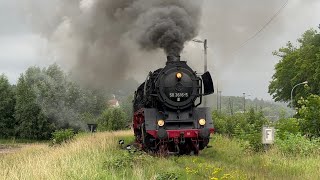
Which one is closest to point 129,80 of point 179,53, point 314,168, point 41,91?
point 179,53

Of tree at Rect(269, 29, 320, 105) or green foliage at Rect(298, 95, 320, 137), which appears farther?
tree at Rect(269, 29, 320, 105)

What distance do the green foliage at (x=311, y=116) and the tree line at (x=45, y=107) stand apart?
1356 inches

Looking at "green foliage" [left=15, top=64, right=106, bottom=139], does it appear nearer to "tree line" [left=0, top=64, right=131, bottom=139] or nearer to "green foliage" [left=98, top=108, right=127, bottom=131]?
"tree line" [left=0, top=64, right=131, bottom=139]

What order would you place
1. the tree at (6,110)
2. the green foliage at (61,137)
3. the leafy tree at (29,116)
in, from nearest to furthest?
1. the green foliage at (61,137)
2. the leafy tree at (29,116)
3. the tree at (6,110)

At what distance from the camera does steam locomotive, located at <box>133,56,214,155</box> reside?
15.0 m

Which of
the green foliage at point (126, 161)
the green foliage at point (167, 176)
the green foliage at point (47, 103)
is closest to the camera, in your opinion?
the green foliage at point (167, 176)

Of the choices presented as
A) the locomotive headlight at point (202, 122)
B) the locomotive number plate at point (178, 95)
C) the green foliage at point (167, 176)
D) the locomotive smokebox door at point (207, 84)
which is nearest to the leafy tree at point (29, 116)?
the locomotive smokebox door at point (207, 84)

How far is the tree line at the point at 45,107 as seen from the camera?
51.8m

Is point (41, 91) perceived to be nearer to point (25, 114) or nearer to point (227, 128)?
point (25, 114)

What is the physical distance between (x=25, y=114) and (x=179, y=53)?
1589 inches

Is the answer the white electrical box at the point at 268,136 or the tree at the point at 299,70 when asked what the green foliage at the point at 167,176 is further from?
the tree at the point at 299,70

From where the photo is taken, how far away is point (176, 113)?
50.9ft

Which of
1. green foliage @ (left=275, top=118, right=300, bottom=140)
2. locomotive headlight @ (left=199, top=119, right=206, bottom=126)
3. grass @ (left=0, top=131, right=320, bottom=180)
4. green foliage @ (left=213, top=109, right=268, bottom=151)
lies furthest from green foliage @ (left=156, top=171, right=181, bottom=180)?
green foliage @ (left=213, top=109, right=268, bottom=151)

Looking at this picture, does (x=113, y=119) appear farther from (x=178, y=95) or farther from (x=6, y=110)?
(x=178, y=95)
